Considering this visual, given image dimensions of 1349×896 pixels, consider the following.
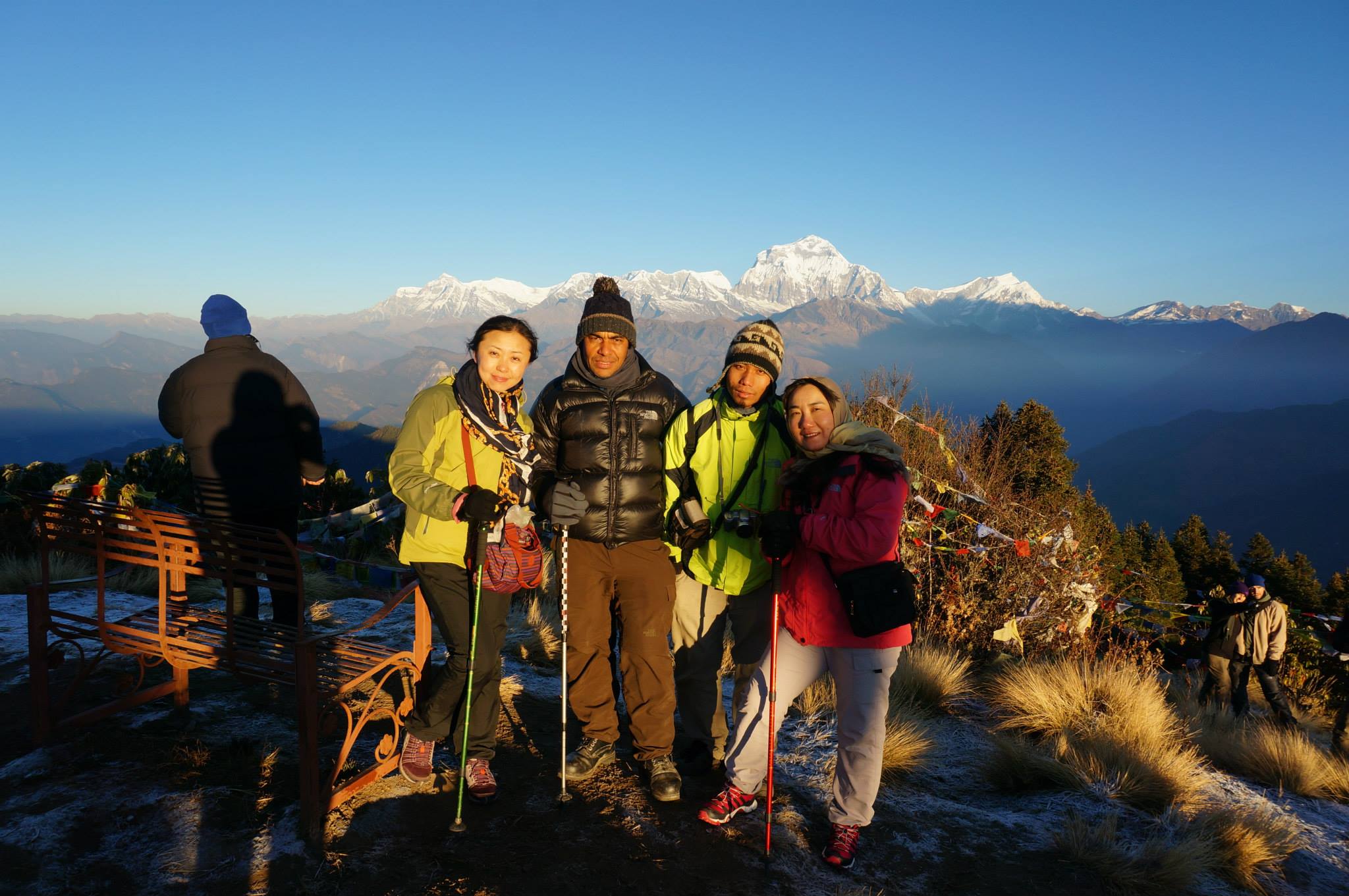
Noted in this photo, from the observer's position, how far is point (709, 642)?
391 centimetres

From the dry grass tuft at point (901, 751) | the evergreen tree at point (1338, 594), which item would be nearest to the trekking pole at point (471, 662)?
the dry grass tuft at point (901, 751)

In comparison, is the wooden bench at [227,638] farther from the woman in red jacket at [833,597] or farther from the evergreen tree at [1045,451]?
the evergreen tree at [1045,451]

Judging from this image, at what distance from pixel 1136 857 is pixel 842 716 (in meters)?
1.46

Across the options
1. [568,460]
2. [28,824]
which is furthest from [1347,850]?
[28,824]

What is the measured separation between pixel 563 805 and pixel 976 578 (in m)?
4.80

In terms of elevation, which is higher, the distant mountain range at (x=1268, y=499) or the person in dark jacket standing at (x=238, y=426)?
the person in dark jacket standing at (x=238, y=426)

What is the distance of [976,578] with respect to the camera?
22.7ft

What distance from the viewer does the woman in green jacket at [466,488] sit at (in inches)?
132

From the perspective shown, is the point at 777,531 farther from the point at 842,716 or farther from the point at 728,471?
the point at 842,716

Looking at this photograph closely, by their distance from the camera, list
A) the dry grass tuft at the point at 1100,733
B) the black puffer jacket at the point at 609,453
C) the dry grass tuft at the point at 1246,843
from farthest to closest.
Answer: the dry grass tuft at the point at 1100,733, the black puffer jacket at the point at 609,453, the dry grass tuft at the point at 1246,843

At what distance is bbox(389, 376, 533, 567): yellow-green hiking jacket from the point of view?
10.8 ft

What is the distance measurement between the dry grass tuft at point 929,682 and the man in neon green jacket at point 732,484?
2.02m

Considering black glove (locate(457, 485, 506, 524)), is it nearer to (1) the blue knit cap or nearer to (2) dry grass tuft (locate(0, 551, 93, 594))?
(1) the blue knit cap

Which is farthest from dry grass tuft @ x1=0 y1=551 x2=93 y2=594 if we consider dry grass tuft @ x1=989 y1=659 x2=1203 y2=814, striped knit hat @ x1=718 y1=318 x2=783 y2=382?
dry grass tuft @ x1=989 y1=659 x2=1203 y2=814
